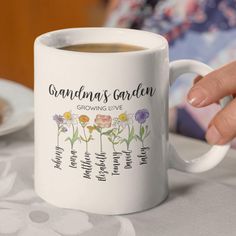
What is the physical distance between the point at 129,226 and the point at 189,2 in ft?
1.84

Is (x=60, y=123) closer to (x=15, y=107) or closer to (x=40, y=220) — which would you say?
(x=40, y=220)

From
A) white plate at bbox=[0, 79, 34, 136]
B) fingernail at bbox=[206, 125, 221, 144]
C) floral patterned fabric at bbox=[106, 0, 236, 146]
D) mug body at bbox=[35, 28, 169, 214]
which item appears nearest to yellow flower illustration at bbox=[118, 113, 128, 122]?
mug body at bbox=[35, 28, 169, 214]

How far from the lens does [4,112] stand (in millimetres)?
799

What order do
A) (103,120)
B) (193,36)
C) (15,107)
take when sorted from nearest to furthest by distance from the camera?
(103,120) → (15,107) → (193,36)

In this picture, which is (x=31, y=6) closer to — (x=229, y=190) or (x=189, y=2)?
(x=189, y=2)

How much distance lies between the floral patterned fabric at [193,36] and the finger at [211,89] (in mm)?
338

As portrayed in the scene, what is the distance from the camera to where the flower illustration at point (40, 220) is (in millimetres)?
527

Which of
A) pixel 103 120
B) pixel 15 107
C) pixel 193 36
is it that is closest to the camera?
pixel 103 120

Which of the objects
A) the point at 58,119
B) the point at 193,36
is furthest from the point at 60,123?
the point at 193,36

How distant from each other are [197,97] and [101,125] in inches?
4.5

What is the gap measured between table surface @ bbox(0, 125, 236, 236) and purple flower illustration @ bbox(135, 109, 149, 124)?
9cm

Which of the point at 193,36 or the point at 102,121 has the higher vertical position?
the point at 102,121

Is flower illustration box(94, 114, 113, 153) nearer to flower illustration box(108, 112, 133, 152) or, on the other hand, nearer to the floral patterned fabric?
flower illustration box(108, 112, 133, 152)

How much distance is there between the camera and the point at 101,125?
20.5 inches
